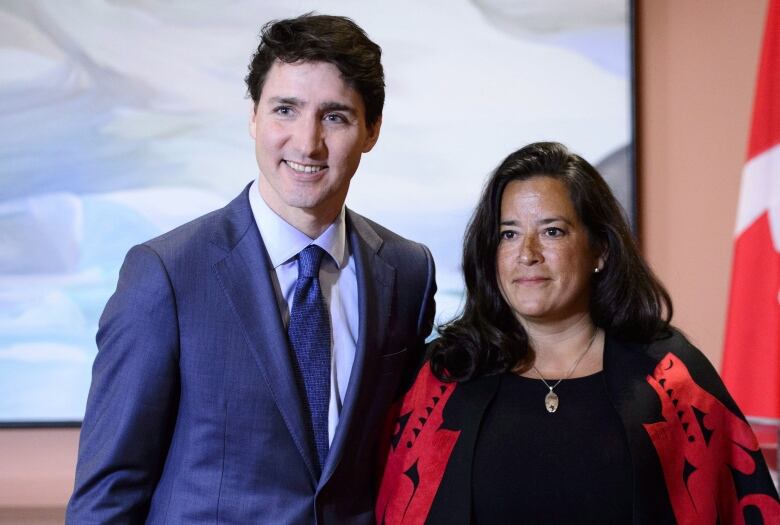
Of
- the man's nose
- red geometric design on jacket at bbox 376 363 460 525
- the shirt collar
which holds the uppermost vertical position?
the man's nose

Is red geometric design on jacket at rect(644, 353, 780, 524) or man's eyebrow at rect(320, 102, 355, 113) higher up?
man's eyebrow at rect(320, 102, 355, 113)

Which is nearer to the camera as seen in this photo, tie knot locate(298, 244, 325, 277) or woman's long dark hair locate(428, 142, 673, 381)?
tie knot locate(298, 244, 325, 277)

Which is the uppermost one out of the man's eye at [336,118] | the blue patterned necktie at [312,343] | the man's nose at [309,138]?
the man's eye at [336,118]

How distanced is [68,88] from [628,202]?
6.37 ft

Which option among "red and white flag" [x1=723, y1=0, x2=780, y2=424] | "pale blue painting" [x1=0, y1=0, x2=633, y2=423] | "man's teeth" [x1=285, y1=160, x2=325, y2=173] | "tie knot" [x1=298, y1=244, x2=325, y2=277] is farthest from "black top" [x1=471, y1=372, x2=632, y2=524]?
"pale blue painting" [x1=0, y1=0, x2=633, y2=423]

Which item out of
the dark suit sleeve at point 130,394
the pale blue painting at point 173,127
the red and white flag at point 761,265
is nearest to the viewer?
the dark suit sleeve at point 130,394

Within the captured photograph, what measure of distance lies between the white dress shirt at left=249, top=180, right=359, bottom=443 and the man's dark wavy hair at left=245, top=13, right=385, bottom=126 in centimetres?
25

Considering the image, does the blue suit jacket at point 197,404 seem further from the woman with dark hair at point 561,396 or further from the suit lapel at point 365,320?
the woman with dark hair at point 561,396

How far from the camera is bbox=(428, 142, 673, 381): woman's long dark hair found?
211 cm

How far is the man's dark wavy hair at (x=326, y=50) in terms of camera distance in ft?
5.83

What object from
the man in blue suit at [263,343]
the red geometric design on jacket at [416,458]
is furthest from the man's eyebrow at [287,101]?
the red geometric design on jacket at [416,458]

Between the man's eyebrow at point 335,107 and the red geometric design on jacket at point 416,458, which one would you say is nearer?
the man's eyebrow at point 335,107

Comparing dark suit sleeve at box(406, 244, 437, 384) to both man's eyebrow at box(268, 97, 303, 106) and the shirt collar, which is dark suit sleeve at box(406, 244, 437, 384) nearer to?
the shirt collar

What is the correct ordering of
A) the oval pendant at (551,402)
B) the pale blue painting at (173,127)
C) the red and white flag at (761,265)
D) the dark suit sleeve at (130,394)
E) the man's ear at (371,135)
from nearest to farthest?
the dark suit sleeve at (130,394) → the man's ear at (371,135) → the oval pendant at (551,402) → the red and white flag at (761,265) → the pale blue painting at (173,127)
